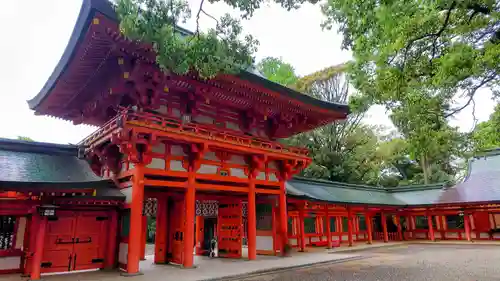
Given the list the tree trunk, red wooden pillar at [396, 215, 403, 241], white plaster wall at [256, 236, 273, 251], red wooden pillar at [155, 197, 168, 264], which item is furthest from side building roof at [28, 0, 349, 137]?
the tree trunk

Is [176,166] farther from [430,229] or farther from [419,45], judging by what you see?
[430,229]

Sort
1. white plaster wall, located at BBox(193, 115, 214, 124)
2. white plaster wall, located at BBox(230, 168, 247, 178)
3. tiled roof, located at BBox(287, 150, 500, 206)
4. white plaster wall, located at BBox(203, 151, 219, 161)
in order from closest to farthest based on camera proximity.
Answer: white plaster wall, located at BBox(203, 151, 219, 161), white plaster wall, located at BBox(193, 115, 214, 124), white plaster wall, located at BBox(230, 168, 247, 178), tiled roof, located at BBox(287, 150, 500, 206)

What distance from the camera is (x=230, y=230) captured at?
46.0 ft

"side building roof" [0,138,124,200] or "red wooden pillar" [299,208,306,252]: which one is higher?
"side building roof" [0,138,124,200]

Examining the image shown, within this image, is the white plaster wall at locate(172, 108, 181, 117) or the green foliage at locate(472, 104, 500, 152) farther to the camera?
the white plaster wall at locate(172, 108, 181, 117)

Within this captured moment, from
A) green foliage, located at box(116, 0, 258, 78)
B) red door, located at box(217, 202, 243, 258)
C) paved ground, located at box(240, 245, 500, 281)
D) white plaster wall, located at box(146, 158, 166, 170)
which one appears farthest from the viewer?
red door, located at box(217, 202, 243, 258)

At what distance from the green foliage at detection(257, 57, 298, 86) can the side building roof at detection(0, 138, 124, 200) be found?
24.7 meters

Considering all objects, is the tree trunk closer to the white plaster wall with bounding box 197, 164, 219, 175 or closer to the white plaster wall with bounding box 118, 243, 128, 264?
the white plaster wall with bounding box 197, 164, 219, 175

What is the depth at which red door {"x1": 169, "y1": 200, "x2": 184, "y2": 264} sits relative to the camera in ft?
37.5

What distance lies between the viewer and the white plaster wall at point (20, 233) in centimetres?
955

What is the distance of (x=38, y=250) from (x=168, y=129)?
190 inches

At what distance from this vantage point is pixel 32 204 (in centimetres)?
927

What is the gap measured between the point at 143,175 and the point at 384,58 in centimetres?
739

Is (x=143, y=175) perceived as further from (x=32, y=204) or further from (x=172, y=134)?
(x=32, y=204)
